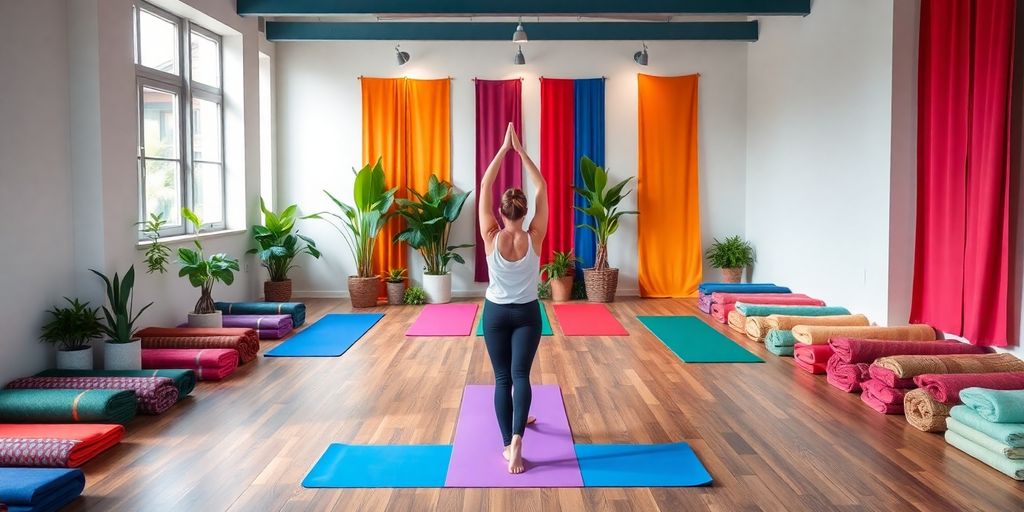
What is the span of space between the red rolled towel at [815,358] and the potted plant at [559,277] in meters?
3.70

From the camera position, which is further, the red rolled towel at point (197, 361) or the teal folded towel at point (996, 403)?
the red rolled towel at point (197, 361)

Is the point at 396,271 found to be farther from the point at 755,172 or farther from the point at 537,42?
the point at 755,172

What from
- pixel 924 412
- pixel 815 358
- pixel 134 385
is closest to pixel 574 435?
pixel 924 412

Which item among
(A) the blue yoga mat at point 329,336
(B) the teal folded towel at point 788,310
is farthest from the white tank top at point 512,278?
(B) the teal folded towel at point 788,310

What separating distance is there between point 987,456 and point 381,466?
2.88m

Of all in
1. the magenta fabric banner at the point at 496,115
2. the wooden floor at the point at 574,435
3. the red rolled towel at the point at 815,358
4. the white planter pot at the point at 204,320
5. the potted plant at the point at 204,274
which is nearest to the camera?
the wooden floor at the point at 574,435

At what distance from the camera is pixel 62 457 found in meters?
3.71

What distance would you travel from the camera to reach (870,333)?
19.2 feet

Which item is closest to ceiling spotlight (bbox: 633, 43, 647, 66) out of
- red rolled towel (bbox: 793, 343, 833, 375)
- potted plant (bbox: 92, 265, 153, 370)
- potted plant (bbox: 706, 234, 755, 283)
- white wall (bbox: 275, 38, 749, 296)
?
white wall (bbox: 275, 38, 749, 296)

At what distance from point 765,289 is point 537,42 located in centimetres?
388

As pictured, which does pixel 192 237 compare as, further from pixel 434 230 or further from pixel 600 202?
pixel 600 202

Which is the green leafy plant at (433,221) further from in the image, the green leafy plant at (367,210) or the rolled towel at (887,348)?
the rolled towel at (887,348)

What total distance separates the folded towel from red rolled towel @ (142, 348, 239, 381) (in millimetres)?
4481

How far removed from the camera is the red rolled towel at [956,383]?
436cm
